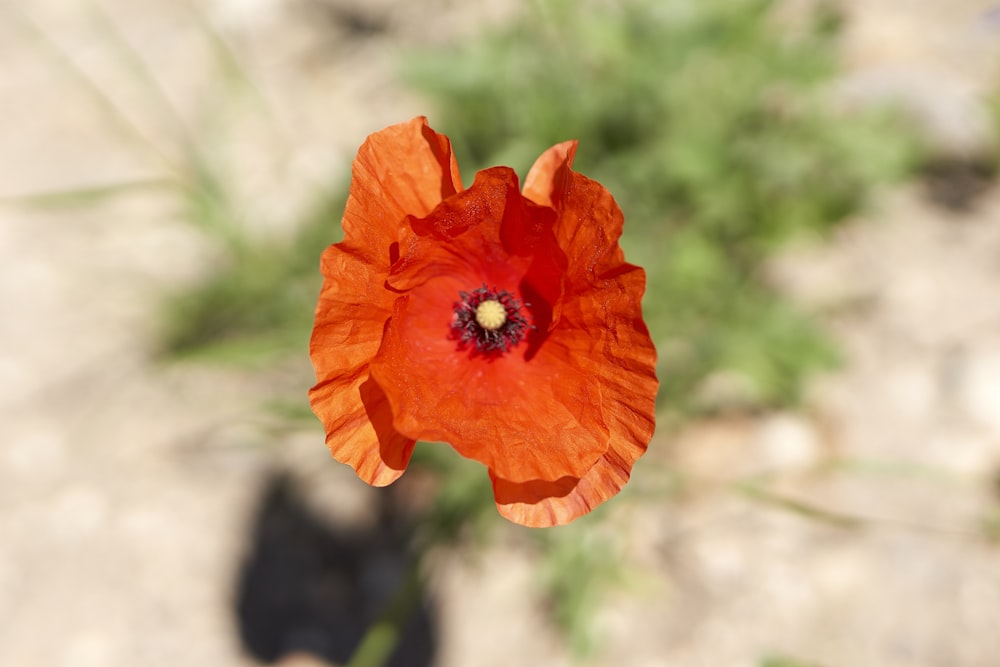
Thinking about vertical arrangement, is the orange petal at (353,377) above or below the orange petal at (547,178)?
below

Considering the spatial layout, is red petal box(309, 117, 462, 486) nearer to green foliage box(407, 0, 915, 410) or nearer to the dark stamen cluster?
the dark stamen cluster

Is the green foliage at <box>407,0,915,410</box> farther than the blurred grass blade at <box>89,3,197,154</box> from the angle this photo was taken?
No

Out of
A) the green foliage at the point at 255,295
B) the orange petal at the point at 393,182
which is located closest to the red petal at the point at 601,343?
the orange petal at the point at 393,182

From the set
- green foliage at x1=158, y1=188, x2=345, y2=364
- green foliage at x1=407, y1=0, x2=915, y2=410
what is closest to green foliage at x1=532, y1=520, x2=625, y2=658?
green foliage at x1=407, y1=0, x2=915, y2=410

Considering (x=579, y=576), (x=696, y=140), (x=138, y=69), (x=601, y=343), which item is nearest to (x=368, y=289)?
(x=601, y=343)

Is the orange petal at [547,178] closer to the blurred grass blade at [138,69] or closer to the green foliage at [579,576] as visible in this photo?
the green foliage at [579,576]

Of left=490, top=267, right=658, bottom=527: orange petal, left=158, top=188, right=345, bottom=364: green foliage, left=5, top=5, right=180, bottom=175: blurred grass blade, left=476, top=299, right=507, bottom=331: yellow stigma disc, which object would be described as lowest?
left=490, top=267, right=658, bottom=527: orange petal

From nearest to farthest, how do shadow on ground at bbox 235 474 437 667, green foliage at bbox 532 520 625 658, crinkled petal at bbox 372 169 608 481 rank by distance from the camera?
crinkled petal at bbox 372 169 608 481 < green foliage at bbox 532 520 625 658 < shadow on ground at bbox 235 474 437 667

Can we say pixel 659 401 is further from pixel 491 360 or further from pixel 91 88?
pixel 91 88
